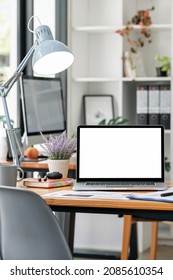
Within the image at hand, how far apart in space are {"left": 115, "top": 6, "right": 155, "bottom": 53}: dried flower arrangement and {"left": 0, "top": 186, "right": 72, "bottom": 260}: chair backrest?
3251 mm

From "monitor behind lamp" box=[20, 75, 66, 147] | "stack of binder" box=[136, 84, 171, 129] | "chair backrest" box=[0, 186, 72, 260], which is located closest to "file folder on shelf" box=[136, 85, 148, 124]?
"stack of binder" box=[136, 84, 171, 129]

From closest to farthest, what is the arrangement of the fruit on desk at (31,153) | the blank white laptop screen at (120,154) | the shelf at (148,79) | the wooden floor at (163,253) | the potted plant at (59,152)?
the blank white laptop screen at (120,154)
the potted plant at (59,152)
the fruit on desk at (31,153)
the wooden floor at (163,253)
the shelf at (148,79)

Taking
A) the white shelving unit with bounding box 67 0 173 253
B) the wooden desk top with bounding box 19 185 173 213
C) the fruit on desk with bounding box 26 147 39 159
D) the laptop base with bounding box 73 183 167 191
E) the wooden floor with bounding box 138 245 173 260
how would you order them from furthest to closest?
1. the white shelving unit with bounding box 67 0 173 253
2. the wooden floor with bounding box 138 245 173 260
3. the fruit on desk with bounding box 26 147 39 159
4. the laptop base with bounding box 73 183 167 191
5. the wooden desk top with bounding box 19 185 173 213

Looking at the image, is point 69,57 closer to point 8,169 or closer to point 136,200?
point 8,169

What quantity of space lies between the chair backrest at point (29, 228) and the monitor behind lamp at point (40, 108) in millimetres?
2004

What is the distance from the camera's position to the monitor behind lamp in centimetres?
441

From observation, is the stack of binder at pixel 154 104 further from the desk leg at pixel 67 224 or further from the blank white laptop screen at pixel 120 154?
the blank white laptop screen at pixel 120 154

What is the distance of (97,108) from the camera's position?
5699 millimetres

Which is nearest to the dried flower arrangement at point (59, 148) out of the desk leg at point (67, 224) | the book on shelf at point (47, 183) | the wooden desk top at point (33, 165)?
the book on shelf at point (47, 183)

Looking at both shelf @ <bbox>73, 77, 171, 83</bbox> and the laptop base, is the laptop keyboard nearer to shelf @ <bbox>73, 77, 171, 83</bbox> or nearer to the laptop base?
the laptop base

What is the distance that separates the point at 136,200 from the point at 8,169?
583mm

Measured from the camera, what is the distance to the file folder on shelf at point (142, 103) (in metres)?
5.45

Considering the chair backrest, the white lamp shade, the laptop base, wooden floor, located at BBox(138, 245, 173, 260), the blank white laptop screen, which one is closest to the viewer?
the chair backrest

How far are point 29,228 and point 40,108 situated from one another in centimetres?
227
